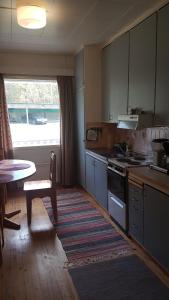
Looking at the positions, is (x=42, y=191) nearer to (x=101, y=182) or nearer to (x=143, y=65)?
(x=101, y=182)

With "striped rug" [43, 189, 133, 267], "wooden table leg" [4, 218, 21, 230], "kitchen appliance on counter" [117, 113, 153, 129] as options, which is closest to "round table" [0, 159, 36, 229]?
"wooden table leg" [4, 218, 21, 230]

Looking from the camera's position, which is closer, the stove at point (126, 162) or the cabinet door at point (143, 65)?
the cabinet door at point (143, 65)

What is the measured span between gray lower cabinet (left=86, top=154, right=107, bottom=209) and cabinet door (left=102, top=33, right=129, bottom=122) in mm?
701

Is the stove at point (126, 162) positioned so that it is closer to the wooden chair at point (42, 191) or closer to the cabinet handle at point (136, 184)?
the cabinet handle at point (136, 184)

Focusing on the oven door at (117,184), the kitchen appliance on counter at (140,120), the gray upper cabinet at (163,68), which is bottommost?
the oven door at (117,184)

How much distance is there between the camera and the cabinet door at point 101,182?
3542 millimetres

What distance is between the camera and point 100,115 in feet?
14.5

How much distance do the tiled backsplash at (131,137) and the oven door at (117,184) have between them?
0.62m

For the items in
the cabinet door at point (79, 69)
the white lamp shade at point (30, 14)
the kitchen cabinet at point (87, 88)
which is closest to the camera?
the white lamp shade at point (30, 14)

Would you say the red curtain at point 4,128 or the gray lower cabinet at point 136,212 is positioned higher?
the red curtain at point 4,128

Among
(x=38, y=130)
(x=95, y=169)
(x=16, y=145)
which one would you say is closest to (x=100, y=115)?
(x=95, y=169)

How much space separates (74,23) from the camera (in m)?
3.12

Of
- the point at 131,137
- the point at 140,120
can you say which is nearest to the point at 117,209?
the point at 140,120

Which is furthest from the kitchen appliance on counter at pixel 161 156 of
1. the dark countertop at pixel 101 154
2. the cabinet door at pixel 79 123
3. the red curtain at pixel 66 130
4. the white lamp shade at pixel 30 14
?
the red curtain at pixel 66 130
